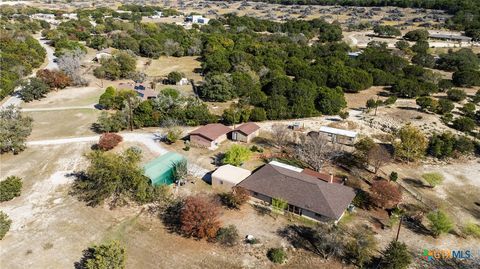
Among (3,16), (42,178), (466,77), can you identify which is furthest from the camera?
(3,16)

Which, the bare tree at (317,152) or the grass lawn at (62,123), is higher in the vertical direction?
the bare tree at (317,152)

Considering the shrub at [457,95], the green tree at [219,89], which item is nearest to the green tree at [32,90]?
the green tree at [219,89]

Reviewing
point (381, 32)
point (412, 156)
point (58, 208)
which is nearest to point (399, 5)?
point (381, 32)

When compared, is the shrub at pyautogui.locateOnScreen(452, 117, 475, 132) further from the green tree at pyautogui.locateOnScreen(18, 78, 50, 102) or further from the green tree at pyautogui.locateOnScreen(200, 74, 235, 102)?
the green tree at pyautogui.locateOnScreen(18, 78, 50, 102)

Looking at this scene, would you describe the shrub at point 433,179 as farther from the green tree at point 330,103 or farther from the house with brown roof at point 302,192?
the green tree at point 330,103

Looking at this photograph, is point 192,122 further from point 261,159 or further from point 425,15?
point 425,15

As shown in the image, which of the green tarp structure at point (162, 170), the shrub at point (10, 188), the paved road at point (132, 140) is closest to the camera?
the shrub at point (10, 188)
